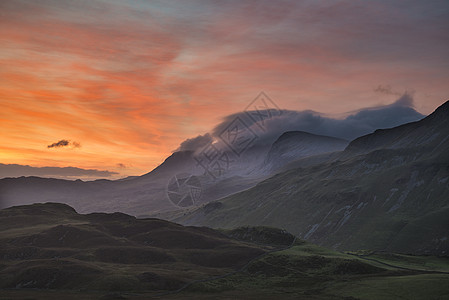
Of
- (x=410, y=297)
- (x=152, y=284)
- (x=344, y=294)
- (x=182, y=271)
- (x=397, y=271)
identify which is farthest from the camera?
(x=182, y=271)

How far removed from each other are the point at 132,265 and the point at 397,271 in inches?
Answer: 4354

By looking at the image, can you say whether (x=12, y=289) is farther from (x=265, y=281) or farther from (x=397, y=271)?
(x=397, y=271)

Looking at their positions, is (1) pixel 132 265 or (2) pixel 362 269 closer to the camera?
(2) pixel 362 269

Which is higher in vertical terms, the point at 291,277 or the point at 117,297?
the point at 117,297

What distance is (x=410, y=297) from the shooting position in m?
116

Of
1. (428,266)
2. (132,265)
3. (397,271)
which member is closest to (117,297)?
(132,265)

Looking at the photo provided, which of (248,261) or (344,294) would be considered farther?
(248,261)

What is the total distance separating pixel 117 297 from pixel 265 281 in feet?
188

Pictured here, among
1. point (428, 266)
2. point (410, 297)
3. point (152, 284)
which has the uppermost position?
point (152, 284)

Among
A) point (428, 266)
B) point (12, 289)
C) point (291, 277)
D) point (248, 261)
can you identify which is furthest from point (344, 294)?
point (12, 289)

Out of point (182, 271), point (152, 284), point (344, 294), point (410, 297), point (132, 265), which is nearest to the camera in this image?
point (410, 297)

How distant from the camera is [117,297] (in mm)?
130250

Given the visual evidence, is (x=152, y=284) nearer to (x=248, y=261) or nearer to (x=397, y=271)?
(x=248, y=261)

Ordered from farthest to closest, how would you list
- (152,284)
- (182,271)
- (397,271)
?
(182,271)
(397,271)
(152,284)
